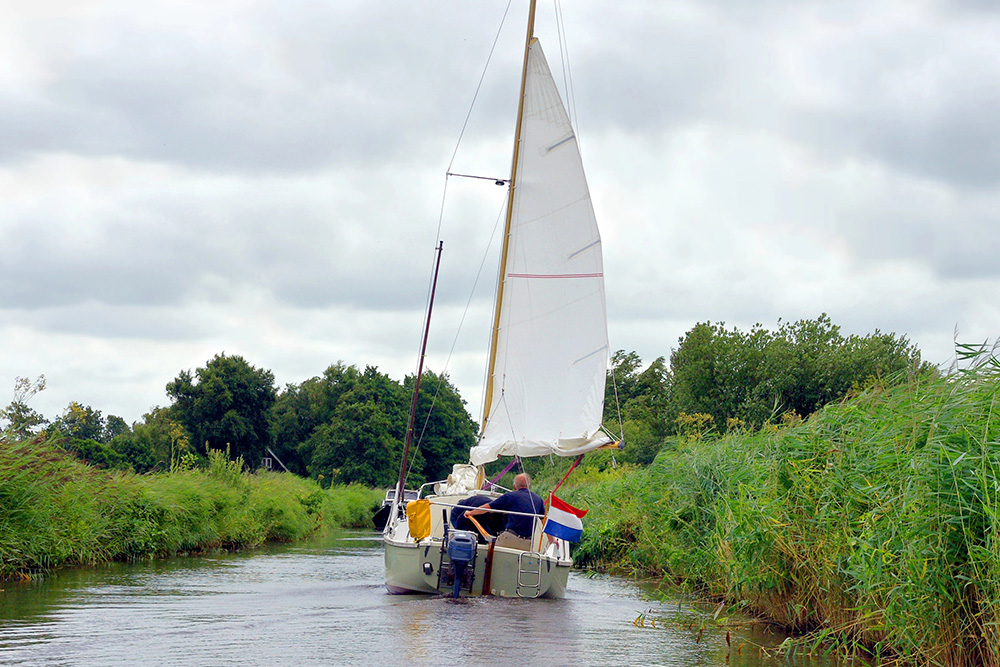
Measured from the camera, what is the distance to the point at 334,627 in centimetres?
1022

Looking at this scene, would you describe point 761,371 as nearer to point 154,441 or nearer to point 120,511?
point 120,511

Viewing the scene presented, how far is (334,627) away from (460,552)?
2369mm

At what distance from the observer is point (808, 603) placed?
9.74 m

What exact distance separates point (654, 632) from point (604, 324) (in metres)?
7.67

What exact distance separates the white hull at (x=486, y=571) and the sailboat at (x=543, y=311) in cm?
185

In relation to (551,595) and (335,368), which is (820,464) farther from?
(335,368)

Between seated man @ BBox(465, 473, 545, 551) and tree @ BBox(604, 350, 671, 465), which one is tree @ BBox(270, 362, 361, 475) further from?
seated man @ BBox(465, 473, 545, 551)

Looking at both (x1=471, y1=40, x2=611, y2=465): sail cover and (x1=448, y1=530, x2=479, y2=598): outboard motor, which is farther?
(x1=471, y1=40, x2=611, y2=465): sail cover

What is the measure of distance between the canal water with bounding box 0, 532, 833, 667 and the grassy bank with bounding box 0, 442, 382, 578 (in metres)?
0.74

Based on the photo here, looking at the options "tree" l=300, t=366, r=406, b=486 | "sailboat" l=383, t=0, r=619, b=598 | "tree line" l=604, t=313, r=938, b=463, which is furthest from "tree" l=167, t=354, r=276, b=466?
"sailboat" l=383, t=0, r=619, b=598

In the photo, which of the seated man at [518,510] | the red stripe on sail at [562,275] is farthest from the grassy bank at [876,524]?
the red stripe on sail at [562,275]

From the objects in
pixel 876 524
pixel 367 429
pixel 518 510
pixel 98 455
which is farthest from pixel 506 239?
pixel 367 429

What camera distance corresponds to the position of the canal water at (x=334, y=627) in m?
8.35

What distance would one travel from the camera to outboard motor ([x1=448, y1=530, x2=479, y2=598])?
12.2 m
